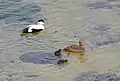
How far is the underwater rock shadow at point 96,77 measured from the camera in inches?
356

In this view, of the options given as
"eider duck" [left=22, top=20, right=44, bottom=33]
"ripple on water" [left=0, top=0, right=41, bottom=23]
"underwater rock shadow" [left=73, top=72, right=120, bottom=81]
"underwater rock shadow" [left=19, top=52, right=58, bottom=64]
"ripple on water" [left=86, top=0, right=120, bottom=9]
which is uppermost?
"underwater rock shadow" [left=73, top=72, right=120, bottom=81]

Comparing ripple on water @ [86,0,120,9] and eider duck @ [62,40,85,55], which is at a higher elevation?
eider duck @ [62,40,85,55]

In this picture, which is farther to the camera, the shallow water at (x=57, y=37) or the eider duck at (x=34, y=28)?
the eider duck at (x=34, y=28)

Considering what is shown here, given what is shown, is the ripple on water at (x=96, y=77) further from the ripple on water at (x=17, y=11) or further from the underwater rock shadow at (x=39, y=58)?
the ripple on water at (x=17, y=11)

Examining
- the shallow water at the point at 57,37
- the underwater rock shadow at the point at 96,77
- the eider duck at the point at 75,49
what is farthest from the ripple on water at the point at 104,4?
the underwater rock shadow at the point at 96,77

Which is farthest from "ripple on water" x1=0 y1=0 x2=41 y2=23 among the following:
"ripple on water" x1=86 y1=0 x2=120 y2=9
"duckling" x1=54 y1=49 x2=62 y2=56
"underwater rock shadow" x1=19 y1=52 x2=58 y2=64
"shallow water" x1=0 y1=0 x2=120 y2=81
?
"duckling" x1=54 y1=49 x2=62 y2=56

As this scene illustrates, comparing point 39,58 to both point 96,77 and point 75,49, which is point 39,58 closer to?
point 75,49

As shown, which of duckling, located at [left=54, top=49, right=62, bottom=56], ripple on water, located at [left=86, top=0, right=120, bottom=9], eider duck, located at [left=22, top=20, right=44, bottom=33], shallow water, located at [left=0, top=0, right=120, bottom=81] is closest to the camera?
shallow water, located at [left=0, top=0, right=120, bottom=81]

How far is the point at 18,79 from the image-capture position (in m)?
9.34

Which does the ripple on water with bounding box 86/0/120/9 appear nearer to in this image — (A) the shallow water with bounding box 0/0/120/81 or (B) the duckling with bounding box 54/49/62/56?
(A) the shallow water with bounding box 0/0/120/81

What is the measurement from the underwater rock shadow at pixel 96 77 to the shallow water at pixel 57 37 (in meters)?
0.15

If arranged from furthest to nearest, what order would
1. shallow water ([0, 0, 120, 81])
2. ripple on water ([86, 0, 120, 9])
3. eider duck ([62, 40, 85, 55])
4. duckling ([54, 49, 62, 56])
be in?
ripple on water ([86, 0, 120, 9]) < eider duck ([62, 40, 85, 55]) < duckling ([54, 49, 62, 56]) < shallow water ([0, 0, 120, 81])

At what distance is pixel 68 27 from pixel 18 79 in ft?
15.1

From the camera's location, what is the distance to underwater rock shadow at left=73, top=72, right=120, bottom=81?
9.05 metres
